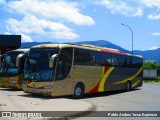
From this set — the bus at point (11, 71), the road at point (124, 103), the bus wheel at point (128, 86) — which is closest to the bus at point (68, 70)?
the road at point (124, 103)

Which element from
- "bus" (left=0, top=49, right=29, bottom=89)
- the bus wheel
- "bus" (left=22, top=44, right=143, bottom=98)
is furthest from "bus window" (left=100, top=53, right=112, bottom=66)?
"bus" (left=0, top=49, right=29, bottom=89)

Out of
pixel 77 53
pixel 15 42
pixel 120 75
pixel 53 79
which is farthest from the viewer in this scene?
pixel 15 42

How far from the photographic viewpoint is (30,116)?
39.2 feet

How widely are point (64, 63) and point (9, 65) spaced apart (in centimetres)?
653

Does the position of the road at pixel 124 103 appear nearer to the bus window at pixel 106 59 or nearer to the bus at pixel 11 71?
the bus window at pixel 106 59

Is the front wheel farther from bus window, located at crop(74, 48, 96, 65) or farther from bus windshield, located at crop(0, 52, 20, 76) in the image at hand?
bus windshield, located at crop(0, 52, 20, 76)

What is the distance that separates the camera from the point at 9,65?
81.6 ft

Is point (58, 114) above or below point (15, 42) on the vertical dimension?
below

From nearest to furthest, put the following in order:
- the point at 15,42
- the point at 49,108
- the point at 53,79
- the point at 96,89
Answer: the point at 49,108
the point at 53,79
the point at 96,89
the point at 15,42

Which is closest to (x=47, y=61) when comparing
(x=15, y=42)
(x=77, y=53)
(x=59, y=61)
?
(x=59, y=61)

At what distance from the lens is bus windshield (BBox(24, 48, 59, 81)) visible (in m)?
19.0

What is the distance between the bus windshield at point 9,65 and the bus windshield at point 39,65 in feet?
14.5

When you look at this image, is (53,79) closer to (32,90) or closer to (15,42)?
(32,90)

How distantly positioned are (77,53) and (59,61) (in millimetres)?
1876
